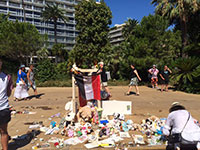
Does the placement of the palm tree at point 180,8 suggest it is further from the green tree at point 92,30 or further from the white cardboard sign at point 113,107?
the white cardboard sign at point 113,107

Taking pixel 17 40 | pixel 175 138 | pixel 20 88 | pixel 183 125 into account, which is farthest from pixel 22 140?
pixel 17 40

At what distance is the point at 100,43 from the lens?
1931cm

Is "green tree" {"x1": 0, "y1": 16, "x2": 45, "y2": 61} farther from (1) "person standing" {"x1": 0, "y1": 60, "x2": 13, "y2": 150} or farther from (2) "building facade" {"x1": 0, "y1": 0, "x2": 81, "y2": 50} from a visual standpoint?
(2) "building facade" {"x1": 0, "y1": 0, "x2": 81, "y2": 50}

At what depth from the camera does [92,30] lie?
61.7 ft

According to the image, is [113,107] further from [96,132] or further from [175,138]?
[175,138]

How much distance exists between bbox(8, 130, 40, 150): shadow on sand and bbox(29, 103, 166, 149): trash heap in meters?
0.29

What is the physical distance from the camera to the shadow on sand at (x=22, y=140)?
3629 mm

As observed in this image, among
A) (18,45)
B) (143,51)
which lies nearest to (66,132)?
(143,51)

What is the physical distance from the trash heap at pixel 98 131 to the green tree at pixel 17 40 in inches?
672

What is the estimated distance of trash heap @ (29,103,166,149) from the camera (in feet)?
12.2

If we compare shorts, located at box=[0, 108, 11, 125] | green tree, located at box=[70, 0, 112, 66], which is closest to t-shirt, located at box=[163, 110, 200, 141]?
shorts, located at box=[0, 108, 11, 125]

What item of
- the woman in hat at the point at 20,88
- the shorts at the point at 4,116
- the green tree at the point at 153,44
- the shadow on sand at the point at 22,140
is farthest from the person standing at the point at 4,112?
the green tree at the point at 153,44

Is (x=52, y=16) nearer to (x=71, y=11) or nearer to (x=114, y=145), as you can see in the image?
(x=71, y=11)

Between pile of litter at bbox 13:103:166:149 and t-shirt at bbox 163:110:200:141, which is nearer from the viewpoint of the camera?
t-shirt at bbox 163:110:200:141
